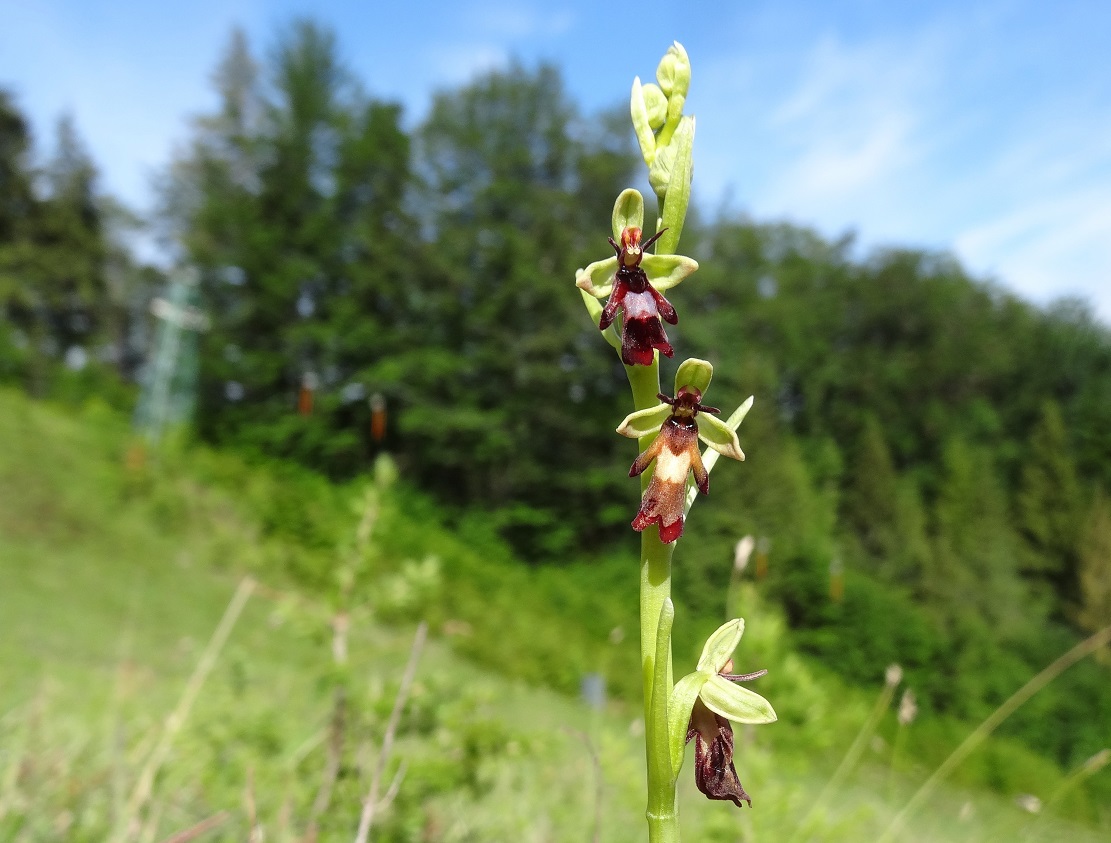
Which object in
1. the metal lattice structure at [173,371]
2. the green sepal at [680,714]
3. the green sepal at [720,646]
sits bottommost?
the green sepal at [680,714]

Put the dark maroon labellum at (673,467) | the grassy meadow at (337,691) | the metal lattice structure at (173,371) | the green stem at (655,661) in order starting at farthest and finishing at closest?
the metal lattice structure at (173,371) < the grassy meadow at (337,691) < the dark maroon labellum at (673,467) < the green stem at (655,661)

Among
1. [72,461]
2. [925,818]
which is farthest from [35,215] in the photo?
[925,818]

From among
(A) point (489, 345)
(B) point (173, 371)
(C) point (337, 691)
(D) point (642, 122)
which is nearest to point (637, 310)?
(D) point (642, 122)

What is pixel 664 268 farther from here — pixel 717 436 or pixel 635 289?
pixel 717 436

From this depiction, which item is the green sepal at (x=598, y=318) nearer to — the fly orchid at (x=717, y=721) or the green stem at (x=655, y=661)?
the green stem at (x=655, y=661)

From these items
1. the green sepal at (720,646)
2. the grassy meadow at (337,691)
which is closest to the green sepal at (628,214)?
the green sepal at (720,646)

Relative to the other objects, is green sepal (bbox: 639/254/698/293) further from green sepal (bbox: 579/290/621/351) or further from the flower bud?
the flower bud
